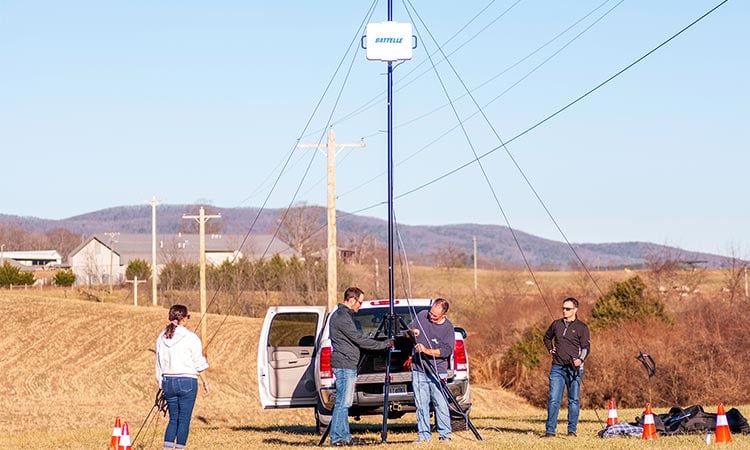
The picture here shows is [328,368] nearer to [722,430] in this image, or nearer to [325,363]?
[325,363]

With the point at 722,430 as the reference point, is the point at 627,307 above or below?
above

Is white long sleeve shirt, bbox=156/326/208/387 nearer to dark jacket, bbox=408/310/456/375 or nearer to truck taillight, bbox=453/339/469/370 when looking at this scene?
dark jacket, bbox=408/310/456/375

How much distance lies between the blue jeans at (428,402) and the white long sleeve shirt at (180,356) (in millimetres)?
2812

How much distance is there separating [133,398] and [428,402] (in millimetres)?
27751

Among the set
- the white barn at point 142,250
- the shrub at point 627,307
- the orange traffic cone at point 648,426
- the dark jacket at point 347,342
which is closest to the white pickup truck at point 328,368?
the dark jacket at point 347,342

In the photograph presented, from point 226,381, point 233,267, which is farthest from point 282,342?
point 233,267

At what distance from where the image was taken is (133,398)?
41312mm

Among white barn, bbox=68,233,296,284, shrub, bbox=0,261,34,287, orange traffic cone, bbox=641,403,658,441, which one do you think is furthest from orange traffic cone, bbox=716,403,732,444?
white barn, bbox=68,233,296,284

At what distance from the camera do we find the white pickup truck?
658 inches

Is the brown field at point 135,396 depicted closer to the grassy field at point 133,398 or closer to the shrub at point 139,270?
the grassy field at point 133,398

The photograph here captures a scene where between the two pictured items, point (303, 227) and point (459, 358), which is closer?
point (459, 358)

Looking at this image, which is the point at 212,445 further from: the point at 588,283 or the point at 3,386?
the point at 588,283

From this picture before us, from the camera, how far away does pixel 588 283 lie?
6419 centimetres

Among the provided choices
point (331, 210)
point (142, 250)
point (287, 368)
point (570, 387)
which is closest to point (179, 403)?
point (287, 368)
